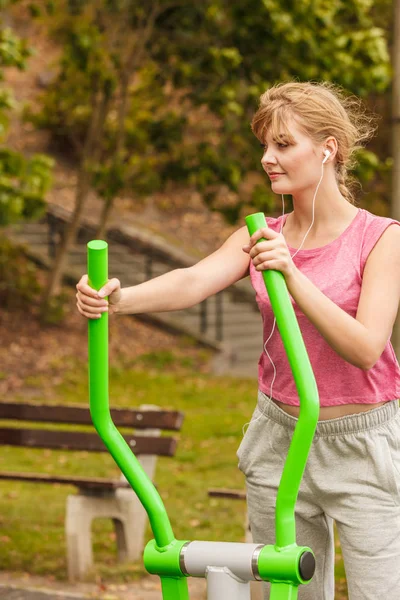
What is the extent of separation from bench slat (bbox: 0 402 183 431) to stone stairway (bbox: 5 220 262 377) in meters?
7.90

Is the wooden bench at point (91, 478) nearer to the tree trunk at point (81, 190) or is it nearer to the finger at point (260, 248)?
the finger at point (260, 248)

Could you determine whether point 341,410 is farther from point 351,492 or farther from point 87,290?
point 87,290

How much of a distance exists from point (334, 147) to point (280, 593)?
1014 millimetres

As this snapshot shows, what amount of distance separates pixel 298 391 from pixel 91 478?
11.0 ft

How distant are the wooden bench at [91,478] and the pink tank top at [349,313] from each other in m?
2.79

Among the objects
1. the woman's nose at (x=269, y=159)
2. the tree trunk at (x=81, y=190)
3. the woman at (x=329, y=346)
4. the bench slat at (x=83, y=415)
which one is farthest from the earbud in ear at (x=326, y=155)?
the tree trunk at (x=81, y=190)

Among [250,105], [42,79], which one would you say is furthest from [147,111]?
[42,79]

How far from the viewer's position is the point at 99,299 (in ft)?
7.13

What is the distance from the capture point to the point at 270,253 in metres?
2.09

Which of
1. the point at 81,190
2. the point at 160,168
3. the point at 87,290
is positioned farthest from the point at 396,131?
the point at 81,190

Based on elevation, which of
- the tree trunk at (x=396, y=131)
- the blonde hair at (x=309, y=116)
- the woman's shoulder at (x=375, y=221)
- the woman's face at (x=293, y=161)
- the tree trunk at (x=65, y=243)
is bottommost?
the woman's shoulder at (x=375, y=221)

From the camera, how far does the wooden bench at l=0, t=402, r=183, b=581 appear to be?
16.9 ft

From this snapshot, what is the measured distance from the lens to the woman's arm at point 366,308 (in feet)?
7.02

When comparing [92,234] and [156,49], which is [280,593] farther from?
[92,234]
